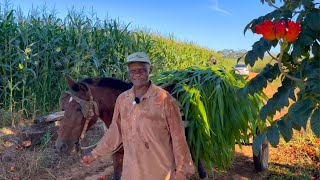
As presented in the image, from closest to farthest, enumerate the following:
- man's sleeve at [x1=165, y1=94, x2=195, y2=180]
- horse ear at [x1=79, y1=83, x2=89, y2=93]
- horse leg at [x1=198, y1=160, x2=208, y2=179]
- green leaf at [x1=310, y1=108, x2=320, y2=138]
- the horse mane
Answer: green leaf at [x1=310, y1=108, x2=320, y2=138], man's sleeve at [x1=165, y1=94, x2=195, y2=180], horse ear at [x1=79, y1=83, x2=89, y2=93], the horse mane, horse leg at [x1=198, y1=160, x2=208, y2=179]

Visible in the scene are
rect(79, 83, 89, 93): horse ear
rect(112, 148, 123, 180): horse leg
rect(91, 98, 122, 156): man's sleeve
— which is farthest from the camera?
rect(112, 148, 123, 180): horse leg

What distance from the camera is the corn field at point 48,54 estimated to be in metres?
7.08

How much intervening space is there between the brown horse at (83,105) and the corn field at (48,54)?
384 cm

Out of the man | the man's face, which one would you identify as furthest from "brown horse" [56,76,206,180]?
the man's face

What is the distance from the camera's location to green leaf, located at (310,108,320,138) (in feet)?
4.69

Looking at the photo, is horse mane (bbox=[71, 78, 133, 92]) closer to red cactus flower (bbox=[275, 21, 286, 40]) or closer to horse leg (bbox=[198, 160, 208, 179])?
horse leg (bbox=[198, 160, 208, 179])

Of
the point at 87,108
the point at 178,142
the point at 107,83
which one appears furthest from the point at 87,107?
the point at 178,142

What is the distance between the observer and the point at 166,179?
2662 millimetres

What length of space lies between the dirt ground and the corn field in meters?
1.07

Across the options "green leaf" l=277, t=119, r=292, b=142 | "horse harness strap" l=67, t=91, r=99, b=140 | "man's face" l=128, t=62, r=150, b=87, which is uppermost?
"man's face" l=128, t=62, r=150, b=87

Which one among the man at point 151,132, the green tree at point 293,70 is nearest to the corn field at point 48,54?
the man at point 151,132

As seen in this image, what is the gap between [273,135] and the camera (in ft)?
5.54

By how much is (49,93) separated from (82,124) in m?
4.62

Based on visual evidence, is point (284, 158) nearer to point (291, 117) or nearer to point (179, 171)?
point (179, 171)
